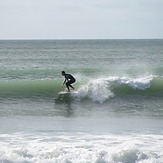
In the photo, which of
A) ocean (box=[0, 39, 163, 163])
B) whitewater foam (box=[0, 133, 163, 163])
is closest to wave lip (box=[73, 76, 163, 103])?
ocean (box=[0, 39, 163, 163])

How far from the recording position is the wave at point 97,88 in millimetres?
17016

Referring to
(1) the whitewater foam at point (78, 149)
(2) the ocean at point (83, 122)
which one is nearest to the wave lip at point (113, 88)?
(2) the ocean at point (83, 122)

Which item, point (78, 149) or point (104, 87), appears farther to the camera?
point (104, 87)

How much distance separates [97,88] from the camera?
17312 mm

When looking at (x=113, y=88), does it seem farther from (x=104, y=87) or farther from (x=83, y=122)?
(x=83, y=122)

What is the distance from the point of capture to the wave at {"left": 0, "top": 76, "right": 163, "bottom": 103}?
1702 centimetres

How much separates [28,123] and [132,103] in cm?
567

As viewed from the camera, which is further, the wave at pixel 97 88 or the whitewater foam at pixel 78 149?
the wave at pixel 97 88

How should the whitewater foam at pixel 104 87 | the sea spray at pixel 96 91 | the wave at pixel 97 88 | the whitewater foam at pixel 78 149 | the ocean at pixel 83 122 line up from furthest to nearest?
1. the wave at pixel 97 88
2. the whitewater foam at pixel 104 87
3. the sea spray at pixel 96 91
4. the ocean at pixel 83 122
5. the whitewater foam at pixel 78 149

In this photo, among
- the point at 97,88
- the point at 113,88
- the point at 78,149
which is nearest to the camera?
the point at 78,149

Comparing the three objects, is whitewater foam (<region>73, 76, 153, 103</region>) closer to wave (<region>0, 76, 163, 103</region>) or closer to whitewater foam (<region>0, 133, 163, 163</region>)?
wave (<region>0, 76, 163, 103</region>)

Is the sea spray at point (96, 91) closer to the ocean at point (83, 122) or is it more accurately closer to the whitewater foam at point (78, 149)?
the ocean at point (83, 122)

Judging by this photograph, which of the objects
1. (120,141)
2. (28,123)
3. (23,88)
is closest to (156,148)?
(120,141)

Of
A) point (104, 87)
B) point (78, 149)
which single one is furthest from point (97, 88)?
point (78, 149)
